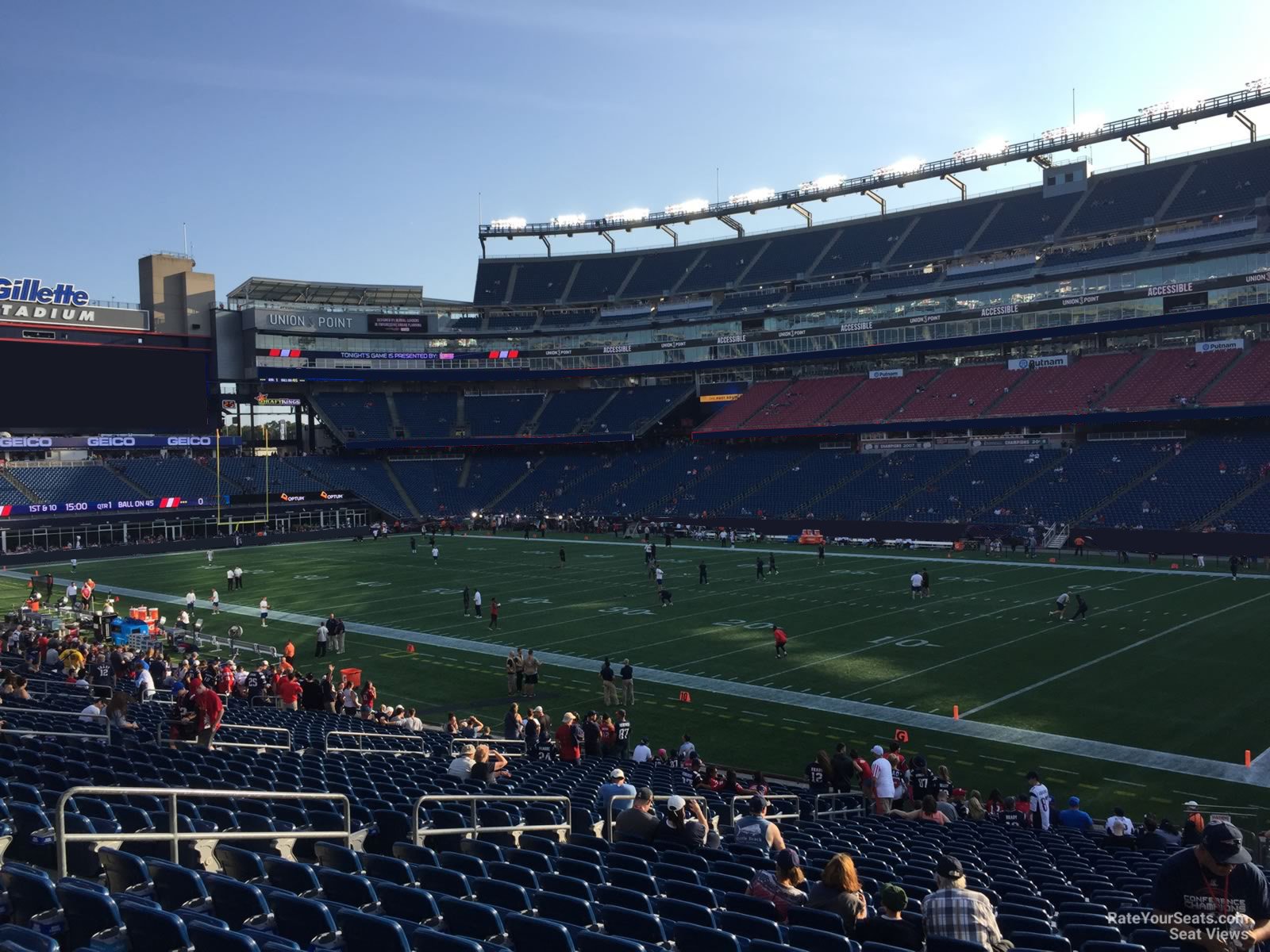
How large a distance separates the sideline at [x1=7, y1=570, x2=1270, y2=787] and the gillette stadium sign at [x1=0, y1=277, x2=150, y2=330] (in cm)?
5250

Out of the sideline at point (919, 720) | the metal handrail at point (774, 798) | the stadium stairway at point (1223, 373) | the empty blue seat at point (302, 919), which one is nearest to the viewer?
the empty blue seat at point (302, 919)

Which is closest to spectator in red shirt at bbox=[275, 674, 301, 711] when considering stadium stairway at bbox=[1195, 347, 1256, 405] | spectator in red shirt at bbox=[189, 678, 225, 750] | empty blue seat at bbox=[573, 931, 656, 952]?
spectator in red shirt at bbox=[189, 678, 225, 750]

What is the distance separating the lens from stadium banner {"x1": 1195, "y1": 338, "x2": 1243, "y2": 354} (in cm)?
5928

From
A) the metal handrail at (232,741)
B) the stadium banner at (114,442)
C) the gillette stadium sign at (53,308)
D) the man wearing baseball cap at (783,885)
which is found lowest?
the metal handrail at (232,741)

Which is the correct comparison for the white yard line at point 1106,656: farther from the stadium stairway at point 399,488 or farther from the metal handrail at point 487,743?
the stadium stairway at point 399,488

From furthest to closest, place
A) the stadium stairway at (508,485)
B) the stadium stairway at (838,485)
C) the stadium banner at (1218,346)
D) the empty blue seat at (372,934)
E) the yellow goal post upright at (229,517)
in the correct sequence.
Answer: the stadium stairway at (508,485)
the yellow goal post upright at (229,517)
the stadium stairway at (838,485)
the stadium banner at (1218,346)
the empty blue seat at (372,934)

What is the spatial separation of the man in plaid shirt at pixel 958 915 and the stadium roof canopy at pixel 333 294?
294 ft

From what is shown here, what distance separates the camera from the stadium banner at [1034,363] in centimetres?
6694

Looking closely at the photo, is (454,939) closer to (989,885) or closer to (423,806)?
(989,885)

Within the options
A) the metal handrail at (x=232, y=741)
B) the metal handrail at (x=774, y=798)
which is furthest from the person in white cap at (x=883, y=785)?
the metal handrail at (x=232, y=741)

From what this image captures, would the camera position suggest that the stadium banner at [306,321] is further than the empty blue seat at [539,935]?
Yes

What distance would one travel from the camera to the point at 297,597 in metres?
41.8

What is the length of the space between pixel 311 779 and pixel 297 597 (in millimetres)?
32479

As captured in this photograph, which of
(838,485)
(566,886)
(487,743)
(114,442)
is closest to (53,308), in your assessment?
(114,442)
